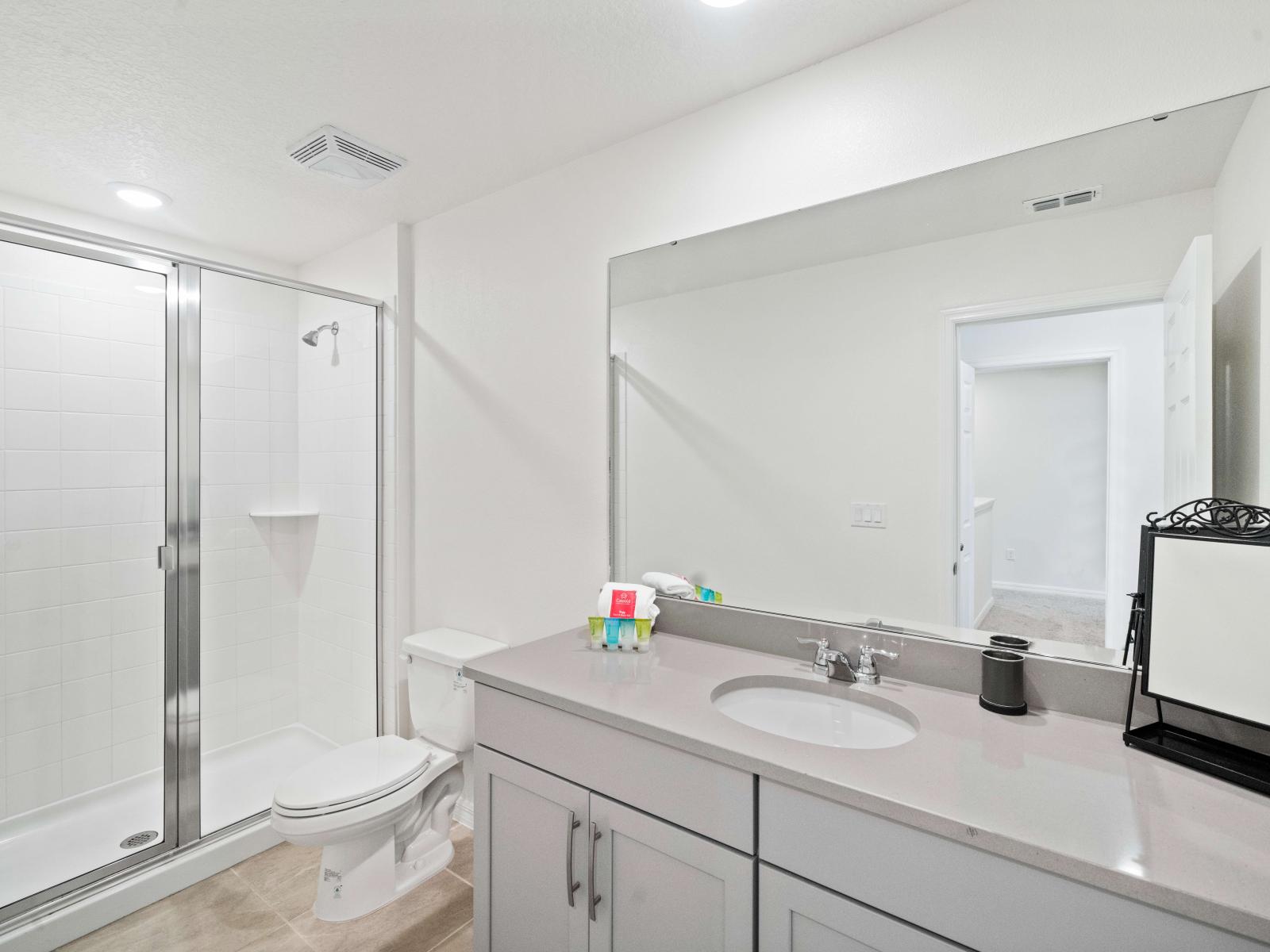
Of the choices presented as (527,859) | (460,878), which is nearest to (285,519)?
(460,878)

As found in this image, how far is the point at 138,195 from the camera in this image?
228cm

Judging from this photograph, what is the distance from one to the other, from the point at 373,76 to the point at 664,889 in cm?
201

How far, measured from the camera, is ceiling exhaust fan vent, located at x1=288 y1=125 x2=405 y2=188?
189cm

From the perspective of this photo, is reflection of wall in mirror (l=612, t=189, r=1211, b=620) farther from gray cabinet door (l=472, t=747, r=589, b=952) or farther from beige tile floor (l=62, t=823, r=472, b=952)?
beige tile floor (l=62, t=823, r=472, b=952)

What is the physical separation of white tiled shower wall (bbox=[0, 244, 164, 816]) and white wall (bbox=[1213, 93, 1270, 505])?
2.85 metres

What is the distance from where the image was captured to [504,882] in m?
1.43

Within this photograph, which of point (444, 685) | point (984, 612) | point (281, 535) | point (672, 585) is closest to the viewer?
point (984, 612)

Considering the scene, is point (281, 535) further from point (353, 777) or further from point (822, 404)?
point (822, 404)

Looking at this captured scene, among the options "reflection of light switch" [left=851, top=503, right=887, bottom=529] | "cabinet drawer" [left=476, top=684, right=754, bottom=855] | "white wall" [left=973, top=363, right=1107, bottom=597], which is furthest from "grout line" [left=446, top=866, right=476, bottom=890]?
"white wall" [left=973, top=363, right=1107, bottom=597]

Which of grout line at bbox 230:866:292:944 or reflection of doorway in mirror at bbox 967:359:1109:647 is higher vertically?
reflection of doorway in mirror at bbox 967:359:1109:647

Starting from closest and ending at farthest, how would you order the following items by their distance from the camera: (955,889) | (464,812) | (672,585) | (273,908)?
(955,889) < (672,585) < (273,908) < (464,812)

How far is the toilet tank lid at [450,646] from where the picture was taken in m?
2.18

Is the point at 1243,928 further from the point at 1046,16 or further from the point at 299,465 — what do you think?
the point at 299,465

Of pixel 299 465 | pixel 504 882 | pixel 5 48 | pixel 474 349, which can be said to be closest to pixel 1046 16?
pixel 474 349
